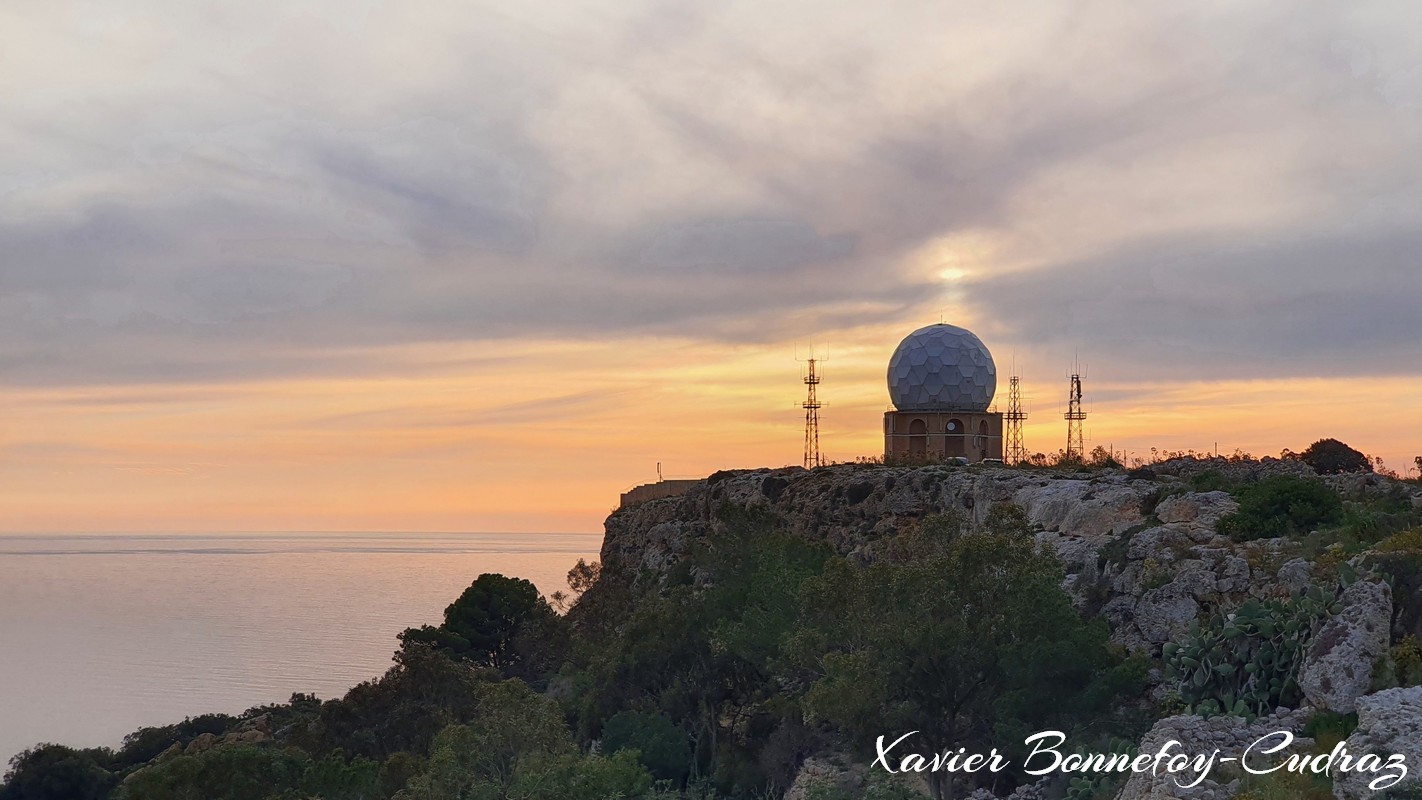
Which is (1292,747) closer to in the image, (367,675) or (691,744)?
(691,744)

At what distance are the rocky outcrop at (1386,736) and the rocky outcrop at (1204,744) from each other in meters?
1.66

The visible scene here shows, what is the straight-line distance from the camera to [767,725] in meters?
38.3

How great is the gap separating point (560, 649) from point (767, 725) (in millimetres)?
25610

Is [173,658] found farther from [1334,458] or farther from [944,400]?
[1334,458]

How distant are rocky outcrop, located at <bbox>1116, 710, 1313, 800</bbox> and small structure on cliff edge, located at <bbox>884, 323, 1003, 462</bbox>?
4761cm

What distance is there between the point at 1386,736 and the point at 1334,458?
3896 cm

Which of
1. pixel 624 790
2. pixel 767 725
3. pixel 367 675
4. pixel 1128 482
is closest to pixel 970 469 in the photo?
pixel 1128 482

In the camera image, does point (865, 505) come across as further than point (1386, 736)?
Yes

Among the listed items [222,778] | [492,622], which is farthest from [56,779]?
[222,778]

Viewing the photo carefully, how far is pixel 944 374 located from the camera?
225 feet

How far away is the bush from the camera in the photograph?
31.1 m

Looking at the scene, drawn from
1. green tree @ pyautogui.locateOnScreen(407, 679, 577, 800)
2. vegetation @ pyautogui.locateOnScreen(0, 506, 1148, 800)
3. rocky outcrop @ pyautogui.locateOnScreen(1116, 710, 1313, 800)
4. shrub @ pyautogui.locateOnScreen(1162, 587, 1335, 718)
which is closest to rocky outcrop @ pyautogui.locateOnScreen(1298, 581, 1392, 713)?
rocky outcrop @ pyautogui.locateOnScreen(1116, 710, 1313, 800)

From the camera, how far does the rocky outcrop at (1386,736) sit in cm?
1584

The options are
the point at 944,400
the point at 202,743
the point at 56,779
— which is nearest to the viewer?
the point at 202,743
